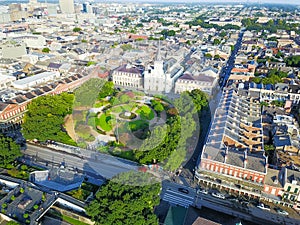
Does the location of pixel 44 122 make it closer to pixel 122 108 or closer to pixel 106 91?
pixel 122 108

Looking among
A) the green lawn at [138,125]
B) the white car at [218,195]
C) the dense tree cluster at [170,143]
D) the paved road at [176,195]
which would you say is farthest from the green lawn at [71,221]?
the green lawn at [138,125]

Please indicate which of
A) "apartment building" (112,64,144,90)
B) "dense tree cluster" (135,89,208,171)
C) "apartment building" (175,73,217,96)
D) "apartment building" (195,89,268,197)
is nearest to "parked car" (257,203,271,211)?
"apartment building" (195,89,268,197)

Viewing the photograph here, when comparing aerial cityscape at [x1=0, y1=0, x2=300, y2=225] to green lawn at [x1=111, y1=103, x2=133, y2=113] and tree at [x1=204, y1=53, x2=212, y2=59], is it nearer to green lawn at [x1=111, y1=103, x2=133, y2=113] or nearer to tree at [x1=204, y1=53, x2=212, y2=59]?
A: green lawn at [x1=111, y1=103, x2=133, y2=113]

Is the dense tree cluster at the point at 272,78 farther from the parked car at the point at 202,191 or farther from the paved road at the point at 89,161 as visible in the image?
the paved road at the point at 89,161

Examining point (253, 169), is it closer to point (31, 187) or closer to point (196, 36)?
point (31, 187)

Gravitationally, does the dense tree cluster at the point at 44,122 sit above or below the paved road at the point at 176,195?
above

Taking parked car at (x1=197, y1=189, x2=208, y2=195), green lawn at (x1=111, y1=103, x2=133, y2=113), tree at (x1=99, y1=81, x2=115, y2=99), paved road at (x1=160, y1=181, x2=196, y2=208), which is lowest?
paved road at (x1=160, y1=181, x2=196, y2=208)
